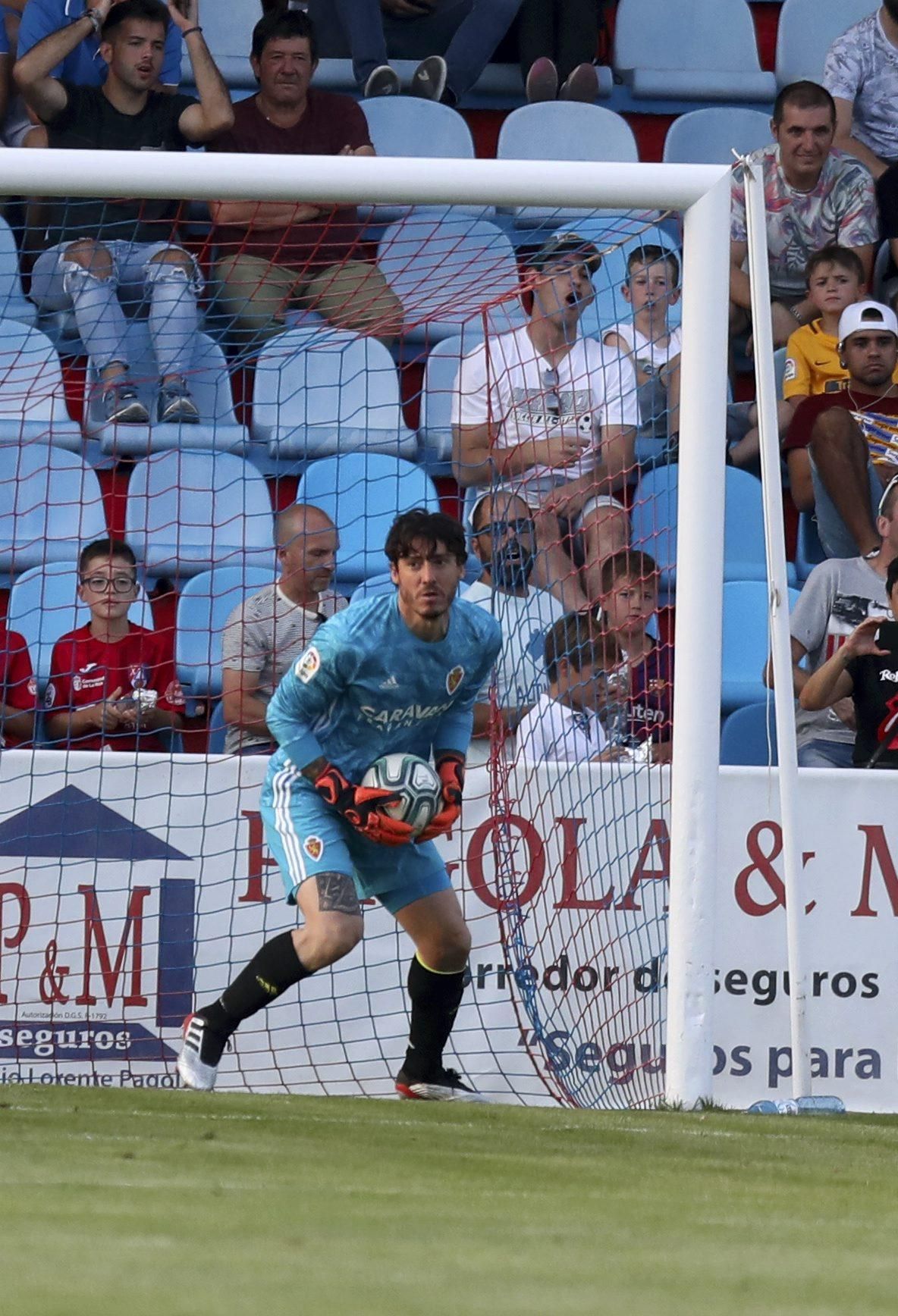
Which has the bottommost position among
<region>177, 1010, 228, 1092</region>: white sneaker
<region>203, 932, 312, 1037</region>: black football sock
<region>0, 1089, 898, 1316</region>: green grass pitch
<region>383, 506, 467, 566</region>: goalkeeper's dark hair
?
<region>0, 1089, 898, 1316</region>: green grass pitch

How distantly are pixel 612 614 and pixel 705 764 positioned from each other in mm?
1153

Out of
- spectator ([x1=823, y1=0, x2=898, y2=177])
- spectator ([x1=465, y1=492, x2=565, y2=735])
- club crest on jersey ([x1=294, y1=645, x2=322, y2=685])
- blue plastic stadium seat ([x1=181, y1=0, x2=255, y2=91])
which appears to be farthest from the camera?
blue plastic stadium seat ([x1=181, y1=0, x2=255, y2=91])

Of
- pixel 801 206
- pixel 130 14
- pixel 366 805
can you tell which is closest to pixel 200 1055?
pixel 366 805

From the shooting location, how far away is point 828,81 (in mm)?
10078

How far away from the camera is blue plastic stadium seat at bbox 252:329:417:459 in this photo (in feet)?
26.1

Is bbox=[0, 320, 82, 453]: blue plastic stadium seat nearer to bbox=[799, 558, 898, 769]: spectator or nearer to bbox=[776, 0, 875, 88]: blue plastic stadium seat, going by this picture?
bbox=[799, 558, 898, 769]: spectator

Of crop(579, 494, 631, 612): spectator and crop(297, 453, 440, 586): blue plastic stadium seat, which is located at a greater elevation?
crop(297, 453, 440, 586): blue plastic stadium seat

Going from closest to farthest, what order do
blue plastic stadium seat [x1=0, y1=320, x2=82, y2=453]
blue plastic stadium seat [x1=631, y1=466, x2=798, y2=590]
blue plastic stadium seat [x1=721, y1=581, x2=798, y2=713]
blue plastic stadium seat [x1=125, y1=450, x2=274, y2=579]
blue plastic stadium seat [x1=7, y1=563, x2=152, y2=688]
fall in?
blue plastic stadium seat [x1=7, y1=563, x2=152, y2=688], blue plastic stadium seat [x1=0, y1=320, x2=82, y2=453], blue plastic stadium seat [x1=125, y1=450, x2=274, y2=579], blue plastic stadium seat [x1=721, y1=581, x2=798, y2=713], blue plastic stadium seat [x1=631, y1=466, x2=798, y2=590]

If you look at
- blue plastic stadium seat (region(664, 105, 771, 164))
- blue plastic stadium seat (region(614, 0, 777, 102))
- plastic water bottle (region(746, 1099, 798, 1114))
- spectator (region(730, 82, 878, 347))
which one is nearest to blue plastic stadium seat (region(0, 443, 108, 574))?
spectator (region(730, 82, 878, 347))

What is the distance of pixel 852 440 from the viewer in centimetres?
835

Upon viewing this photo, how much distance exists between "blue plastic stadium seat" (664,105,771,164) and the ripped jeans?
3.61m

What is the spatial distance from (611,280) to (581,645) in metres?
1.47

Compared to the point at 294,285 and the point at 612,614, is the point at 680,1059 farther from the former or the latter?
the point at 294,285

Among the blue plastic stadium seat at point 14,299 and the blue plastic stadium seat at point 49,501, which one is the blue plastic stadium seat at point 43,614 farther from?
the blue plastic stadium seat at point 14,299
